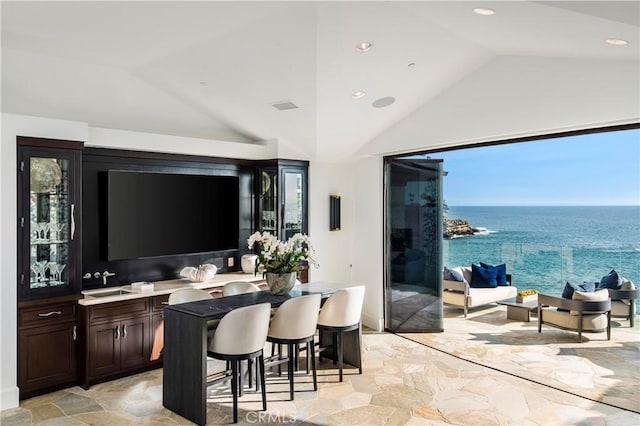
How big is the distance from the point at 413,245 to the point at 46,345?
4.49 m

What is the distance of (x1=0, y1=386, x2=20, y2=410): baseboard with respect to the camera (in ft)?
13.8

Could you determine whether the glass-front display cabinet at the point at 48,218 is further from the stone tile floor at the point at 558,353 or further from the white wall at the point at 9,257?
the stone tile floor at the point at 558,353

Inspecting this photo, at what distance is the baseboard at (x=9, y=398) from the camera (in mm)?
4191

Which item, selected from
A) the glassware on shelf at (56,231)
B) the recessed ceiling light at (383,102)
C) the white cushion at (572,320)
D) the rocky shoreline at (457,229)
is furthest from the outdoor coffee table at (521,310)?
the glassware on shelf at (56,231)

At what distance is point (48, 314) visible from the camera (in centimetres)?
450

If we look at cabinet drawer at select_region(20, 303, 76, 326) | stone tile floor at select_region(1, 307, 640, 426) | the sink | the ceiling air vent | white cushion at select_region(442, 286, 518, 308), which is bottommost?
stone tile floor at select_region(1, 307, 640, 426)

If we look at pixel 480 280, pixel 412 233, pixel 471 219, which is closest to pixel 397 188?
pixel 412 233

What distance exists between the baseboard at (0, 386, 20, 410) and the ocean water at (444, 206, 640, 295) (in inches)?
214

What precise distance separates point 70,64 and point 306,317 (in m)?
3.49

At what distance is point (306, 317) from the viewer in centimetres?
449

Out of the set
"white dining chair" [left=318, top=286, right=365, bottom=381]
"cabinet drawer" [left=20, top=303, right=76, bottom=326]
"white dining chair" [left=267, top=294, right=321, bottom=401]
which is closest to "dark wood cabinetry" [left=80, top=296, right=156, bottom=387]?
"cabinet drawer" [left=20, top=303, right=76, bottom=326]

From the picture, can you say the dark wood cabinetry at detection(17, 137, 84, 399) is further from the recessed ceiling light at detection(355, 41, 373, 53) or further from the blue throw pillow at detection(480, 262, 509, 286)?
the blue throw pillow at detection(480, 262, 509, 286)

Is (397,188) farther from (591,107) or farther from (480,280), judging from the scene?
(591,107)

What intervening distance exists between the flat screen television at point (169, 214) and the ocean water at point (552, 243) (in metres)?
3.22
